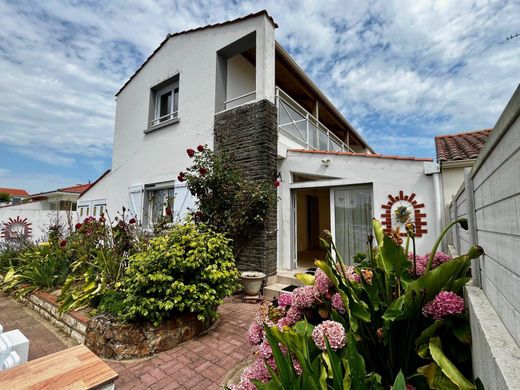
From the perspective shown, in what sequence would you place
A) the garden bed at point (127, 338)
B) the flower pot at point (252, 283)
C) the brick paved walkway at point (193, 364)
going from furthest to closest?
the flower pot at point (252, 283) → the garden bed at point (127, 338) → the brick paved walkway at point (193, 364)

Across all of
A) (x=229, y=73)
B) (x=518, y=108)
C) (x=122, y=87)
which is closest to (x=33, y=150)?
(x=122, y=87)

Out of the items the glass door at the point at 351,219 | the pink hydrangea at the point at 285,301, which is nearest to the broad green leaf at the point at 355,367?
the pink hydrangea at the point at 285,301

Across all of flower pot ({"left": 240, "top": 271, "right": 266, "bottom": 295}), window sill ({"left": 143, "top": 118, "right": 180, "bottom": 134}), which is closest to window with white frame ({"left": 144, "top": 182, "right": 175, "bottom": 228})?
window sill ({"left": 143, "top": 118, "right": 180, "bottom": 134})

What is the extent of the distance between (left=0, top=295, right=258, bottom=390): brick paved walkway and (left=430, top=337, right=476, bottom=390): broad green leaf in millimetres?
2526

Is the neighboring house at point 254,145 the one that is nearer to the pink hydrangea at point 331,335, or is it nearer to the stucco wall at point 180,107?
the stucco wall at point 180,107

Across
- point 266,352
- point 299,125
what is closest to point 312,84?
point 299,125

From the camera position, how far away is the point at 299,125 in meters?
8.90

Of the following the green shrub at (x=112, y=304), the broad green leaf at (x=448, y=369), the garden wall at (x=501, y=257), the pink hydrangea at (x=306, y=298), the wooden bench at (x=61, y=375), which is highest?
the garden wall at (x=501, y=257)

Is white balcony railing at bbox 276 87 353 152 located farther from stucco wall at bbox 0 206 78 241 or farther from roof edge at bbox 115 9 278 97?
stucco wall at bbox 0 206 78 241

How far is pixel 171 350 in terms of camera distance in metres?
3.84

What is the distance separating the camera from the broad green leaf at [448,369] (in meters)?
A: 1.30

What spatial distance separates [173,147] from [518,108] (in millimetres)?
9048

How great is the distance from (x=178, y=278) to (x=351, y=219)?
15.1ft

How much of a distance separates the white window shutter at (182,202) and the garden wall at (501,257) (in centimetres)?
713
